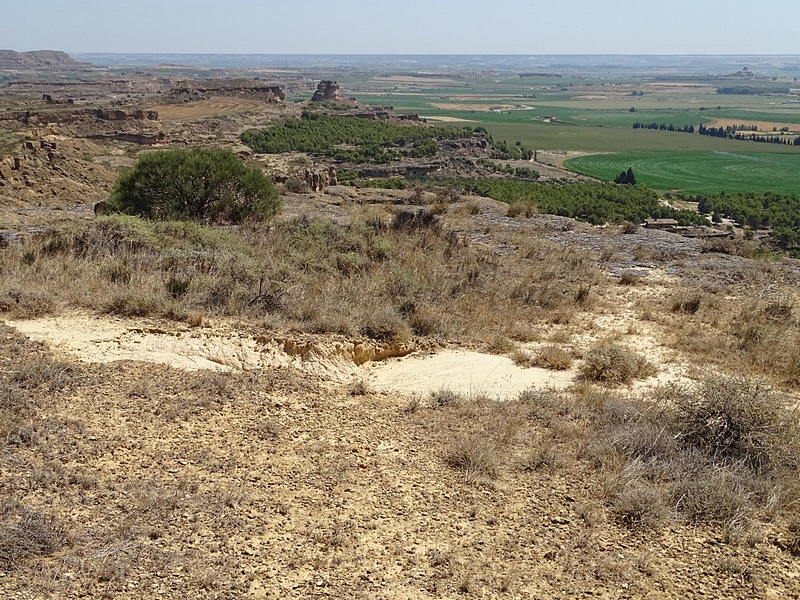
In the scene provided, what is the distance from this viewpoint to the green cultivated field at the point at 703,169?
5991 centimetres

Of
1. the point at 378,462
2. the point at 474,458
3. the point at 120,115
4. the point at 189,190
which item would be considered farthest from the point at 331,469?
the point at 120,115

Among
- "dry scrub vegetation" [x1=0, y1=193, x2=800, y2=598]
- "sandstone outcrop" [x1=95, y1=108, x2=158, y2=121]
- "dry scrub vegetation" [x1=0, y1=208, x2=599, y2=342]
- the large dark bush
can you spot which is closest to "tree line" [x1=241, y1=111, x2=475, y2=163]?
"sandstone outcrop" [x1=95, y1=108, x2=158, y2=121]

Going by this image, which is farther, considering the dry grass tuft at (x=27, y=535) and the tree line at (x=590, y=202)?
the tree line at (x=590, y=202)

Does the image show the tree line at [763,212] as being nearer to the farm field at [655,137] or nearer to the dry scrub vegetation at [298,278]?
the farm field at [655,137]

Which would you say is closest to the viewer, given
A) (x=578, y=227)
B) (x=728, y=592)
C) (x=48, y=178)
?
(x=728, y=592)

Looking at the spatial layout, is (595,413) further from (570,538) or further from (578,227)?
(578,227)

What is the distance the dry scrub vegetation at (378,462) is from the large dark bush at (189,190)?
5.82m

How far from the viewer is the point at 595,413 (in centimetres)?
681

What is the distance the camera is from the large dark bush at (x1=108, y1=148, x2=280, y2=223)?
15.7 meters

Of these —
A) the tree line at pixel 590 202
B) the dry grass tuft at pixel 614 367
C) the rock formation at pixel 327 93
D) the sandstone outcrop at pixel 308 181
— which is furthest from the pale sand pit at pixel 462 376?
the rock formation at pixel 327 93

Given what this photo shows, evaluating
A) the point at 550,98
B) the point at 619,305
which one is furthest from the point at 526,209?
the point at 550,98

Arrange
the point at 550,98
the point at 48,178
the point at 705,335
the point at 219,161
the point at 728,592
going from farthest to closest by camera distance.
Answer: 1. the point at 550,98
2. the point at 48,178
3. the point at 219,161
4. the point at 705,335
5. the point at 728,592

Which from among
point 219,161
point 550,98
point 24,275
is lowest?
point 24,275

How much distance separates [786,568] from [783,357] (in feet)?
17.1
